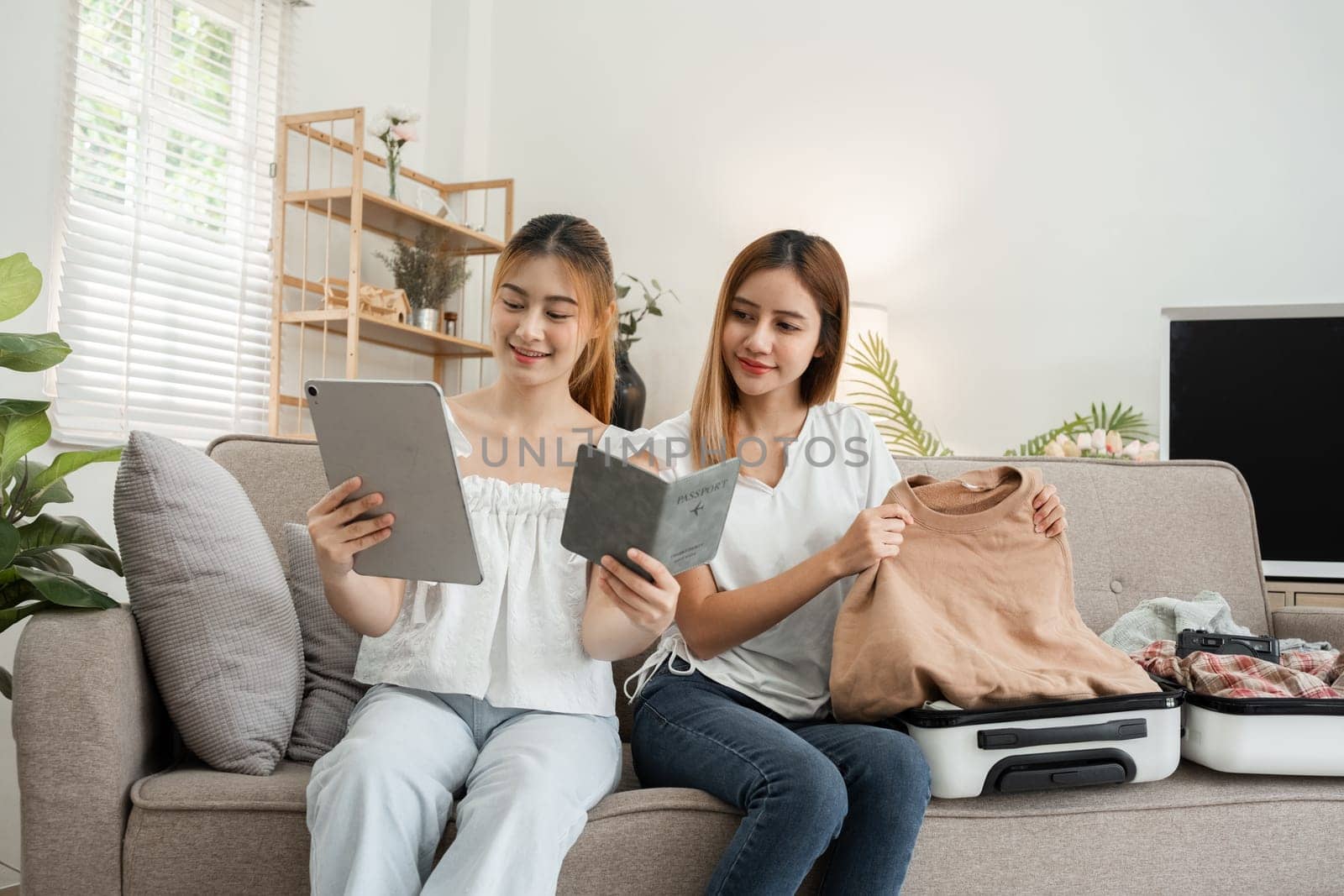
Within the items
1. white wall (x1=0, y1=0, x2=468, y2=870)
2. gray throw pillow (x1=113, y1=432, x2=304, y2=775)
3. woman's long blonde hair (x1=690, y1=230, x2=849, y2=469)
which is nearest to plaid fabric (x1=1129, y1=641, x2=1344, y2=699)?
woman's long blonde hair (x1=690, y1=230, x2=849, y2=469)

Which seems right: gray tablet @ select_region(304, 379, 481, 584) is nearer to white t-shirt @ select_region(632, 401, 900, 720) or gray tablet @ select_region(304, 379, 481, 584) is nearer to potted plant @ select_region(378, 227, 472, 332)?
white t-shirt @ select_region(632, 401, 900, 720)

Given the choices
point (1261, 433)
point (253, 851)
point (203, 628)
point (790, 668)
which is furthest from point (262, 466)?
point (1261, 433)

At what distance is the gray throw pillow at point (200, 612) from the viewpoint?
131 cm

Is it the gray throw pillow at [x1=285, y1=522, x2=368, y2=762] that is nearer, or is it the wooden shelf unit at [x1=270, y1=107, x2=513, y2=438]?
the gray throw pillow at [x1=285, y1=522, x2=368, y2=762]

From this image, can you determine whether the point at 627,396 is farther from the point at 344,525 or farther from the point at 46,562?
the point at 344,525

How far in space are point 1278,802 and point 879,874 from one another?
1.85ft

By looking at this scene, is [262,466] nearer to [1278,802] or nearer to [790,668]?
[790,668]

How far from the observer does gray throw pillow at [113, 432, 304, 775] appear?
1.31m

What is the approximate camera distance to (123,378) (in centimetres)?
293

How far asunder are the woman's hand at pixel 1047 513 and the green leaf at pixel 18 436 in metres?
1.55

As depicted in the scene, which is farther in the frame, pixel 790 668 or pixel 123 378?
pixel 123 378

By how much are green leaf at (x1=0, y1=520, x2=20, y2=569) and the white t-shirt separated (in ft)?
3.04

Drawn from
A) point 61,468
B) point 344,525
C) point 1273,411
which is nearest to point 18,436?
point 61,468

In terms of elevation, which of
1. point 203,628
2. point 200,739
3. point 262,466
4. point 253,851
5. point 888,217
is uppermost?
point 888,217
